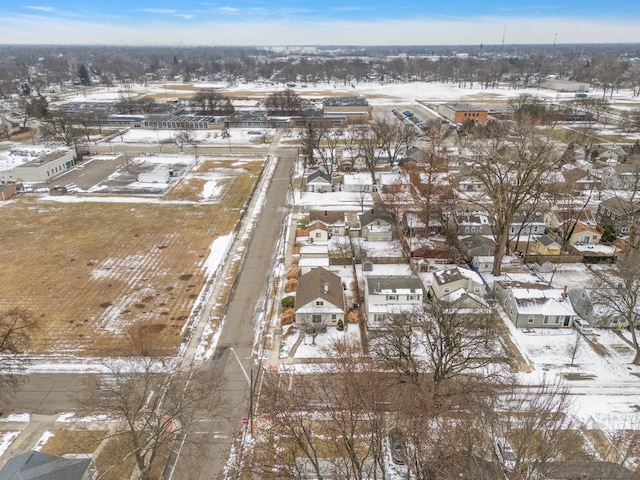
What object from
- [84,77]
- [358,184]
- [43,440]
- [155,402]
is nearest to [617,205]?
[358,184]

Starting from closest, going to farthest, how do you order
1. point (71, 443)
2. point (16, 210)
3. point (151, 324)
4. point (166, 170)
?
point (71, 443) → point (151, 324) → point (16, 210) → point (166, 170)

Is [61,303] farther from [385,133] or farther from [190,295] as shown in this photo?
[385,133]

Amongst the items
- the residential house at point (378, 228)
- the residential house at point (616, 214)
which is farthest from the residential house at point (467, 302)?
the residential house at point (616, 214)

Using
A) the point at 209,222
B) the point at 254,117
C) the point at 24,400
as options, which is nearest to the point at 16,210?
the point at 209,222

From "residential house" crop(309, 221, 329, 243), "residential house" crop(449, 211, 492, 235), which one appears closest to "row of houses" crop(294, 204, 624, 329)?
"residential house" crop(309, 221, 329, 243)

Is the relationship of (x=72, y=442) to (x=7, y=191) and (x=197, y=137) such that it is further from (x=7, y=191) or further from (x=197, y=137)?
(x=197, y=137)

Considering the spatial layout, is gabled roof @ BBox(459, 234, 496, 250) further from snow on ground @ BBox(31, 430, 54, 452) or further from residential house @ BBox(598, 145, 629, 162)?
residential house @ BBox(598, 145, 629, 162)
